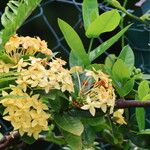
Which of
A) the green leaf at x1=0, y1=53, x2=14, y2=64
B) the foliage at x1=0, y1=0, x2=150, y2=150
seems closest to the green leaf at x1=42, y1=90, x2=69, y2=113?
the foliage at x1=0, y1=0, x2=150, y2=150

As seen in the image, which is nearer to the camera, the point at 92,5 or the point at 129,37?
the point at 92,5

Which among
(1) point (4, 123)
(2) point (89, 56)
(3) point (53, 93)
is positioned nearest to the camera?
(3) point (53, 93)

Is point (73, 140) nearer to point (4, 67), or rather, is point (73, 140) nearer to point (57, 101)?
point (57, 101)

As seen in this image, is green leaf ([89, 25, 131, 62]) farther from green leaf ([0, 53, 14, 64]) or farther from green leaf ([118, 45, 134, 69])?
green leaf ([0, 53, 14, 64])

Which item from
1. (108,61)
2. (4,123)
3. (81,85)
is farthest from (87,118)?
(4,123)

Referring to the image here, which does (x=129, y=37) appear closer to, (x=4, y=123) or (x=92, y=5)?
(x=4, y=123)

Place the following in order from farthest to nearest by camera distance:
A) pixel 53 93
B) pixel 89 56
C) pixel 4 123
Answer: pixel 4 123, pixel 89 56, pixel 53 93

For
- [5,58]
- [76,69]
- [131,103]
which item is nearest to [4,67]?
[5,58]
